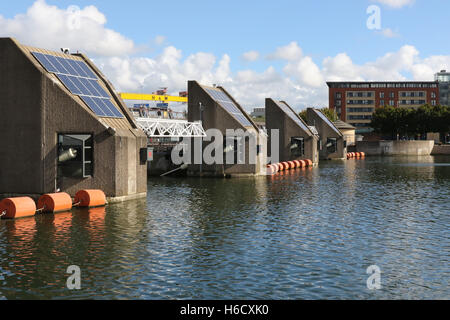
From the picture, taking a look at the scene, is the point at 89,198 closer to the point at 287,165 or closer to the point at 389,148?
the point at 287,165

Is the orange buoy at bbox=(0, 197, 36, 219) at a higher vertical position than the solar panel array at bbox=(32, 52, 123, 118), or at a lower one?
lower

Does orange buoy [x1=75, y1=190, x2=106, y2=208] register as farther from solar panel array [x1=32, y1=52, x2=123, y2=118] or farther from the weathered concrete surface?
the weathered concrete surface

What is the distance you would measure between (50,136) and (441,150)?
437 feet

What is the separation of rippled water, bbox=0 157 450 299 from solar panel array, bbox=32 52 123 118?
7.67 m

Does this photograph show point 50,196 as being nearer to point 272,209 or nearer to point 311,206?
point 272,209

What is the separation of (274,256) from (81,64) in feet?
98.3

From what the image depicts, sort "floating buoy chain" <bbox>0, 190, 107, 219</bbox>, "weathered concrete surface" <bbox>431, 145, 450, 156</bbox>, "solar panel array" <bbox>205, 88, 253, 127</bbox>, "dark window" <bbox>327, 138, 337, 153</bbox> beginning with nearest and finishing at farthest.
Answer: "floating buoy chain" <bbox>0, 190, 107, 219</bbox> → "solar panel array" <bbox>205, 88, 253, 127</bbox> → "dark window" <bbox>327, 138, 337, 153</bbox> → "weathered concrete surface" <bbox>431, 145, 450, 156</bbox>

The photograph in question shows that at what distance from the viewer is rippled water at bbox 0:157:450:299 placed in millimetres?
20109

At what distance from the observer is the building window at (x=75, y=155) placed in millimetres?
42062

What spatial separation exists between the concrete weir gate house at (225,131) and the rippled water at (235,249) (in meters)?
22.0

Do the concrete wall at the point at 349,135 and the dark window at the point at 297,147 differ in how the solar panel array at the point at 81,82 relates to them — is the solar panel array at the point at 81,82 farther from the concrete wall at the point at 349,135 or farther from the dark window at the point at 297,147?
the concrete wall at the point at 349,135

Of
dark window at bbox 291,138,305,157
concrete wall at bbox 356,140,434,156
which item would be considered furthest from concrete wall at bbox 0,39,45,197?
concrete wall at bbox 356,140,434,156

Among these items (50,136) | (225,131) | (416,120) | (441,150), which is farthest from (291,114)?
(416,120)

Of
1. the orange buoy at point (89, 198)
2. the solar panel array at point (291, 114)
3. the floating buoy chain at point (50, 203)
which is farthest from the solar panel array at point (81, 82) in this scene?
the solar panel array at point (291, 114)
